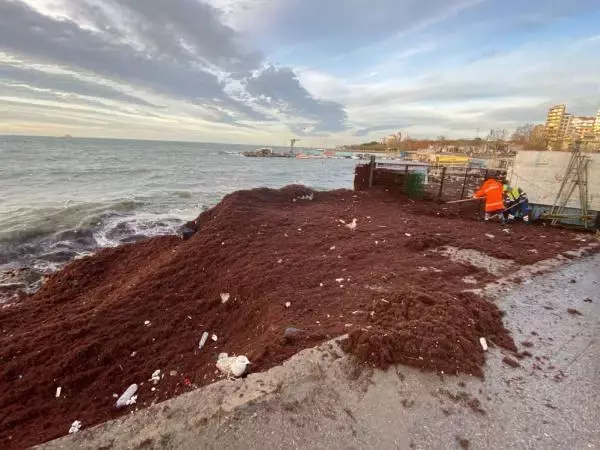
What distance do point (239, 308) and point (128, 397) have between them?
82.0 inches

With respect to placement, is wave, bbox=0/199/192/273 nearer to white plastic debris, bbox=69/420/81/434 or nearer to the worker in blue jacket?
white plastic debris, bbox=69/420/81/434

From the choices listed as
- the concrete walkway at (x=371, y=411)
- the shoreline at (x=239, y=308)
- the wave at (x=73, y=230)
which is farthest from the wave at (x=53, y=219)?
the concrete walkway at (x=371, y=411)

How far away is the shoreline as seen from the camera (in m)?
3.74

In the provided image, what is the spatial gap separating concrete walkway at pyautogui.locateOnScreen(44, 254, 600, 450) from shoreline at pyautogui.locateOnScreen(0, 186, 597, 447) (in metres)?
0.27

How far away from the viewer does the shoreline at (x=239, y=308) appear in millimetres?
3738

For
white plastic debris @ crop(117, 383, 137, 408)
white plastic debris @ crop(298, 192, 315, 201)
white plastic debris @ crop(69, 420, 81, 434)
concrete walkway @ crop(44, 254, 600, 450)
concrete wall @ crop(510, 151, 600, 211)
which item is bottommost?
white plastic debris @ crop(117, 383, 137, 408)

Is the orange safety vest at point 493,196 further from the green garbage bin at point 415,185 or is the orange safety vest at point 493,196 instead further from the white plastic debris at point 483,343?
the white plastic debris at point 483,343

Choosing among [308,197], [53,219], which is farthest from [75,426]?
[53,219]

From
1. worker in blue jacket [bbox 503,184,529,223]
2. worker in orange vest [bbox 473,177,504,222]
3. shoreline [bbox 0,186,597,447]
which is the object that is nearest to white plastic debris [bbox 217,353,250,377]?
shoreline [bbox 0,186,597,447]

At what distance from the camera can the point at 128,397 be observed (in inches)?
153

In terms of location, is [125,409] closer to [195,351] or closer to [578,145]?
[195,351]

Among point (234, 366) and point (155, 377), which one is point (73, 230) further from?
point (234, 366)

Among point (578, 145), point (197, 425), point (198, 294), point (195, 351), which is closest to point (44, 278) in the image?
point (198, 294)

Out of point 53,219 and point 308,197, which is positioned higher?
point 308,197
